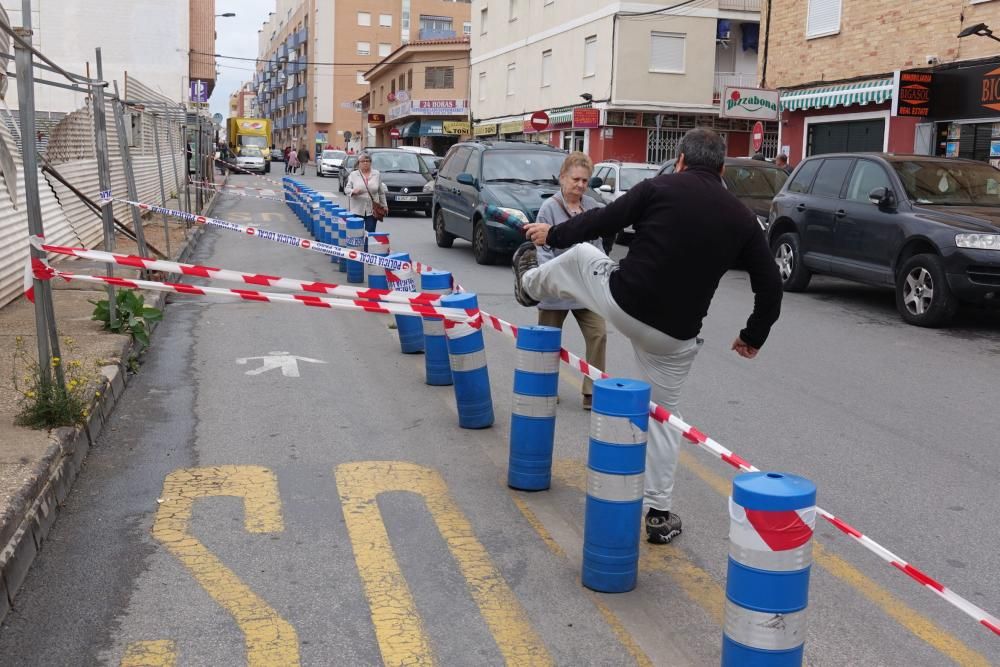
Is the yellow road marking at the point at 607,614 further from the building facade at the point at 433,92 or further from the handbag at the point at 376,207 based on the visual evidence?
the building facade at the point at 433,92

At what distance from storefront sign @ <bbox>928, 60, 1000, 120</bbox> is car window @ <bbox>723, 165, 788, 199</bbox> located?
13.1 feet

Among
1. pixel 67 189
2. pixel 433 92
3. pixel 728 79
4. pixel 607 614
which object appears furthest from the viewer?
pixel 433 92

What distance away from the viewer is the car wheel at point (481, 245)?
52.4ft

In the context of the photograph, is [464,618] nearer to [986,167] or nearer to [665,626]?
[665,626]

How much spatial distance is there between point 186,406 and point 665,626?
436cm

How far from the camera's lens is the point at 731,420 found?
7203 millimetres

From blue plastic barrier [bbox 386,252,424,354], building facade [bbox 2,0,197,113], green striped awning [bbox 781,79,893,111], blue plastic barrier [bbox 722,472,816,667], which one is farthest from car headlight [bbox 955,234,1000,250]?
building facade [bbox 2,0,197,113]

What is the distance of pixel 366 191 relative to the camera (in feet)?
51.3

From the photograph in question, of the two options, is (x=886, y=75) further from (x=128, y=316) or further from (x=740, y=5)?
(x=128, y=316)

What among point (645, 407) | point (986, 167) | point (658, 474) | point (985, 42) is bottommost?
point (658, 474)

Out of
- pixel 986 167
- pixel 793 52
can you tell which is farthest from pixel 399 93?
pixel 986 167

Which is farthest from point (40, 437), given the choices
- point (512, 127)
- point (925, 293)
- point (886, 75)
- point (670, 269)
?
point (512, 127)

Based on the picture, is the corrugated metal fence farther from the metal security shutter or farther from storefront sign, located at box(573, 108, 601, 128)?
storefront sign, located at box(573, 108, 601, 128)

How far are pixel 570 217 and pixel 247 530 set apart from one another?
2907mm
